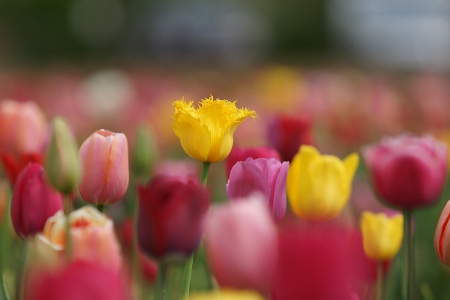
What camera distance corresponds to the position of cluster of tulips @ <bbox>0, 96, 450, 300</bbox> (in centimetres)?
60

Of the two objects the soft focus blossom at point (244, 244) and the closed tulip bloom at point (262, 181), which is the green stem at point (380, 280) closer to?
the closed tulip bloom at point (262, 181)

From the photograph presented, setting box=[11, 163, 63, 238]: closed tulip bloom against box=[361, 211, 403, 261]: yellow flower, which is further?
box=[361, 211, 403, 261]: yellow flower

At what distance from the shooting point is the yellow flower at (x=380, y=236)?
104 centimetres

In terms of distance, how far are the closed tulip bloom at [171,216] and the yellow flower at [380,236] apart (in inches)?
15.3

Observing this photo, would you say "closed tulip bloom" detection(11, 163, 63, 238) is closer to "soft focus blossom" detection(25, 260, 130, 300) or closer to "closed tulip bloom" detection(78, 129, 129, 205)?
"closed tulip bloom" detection(78, 129, 129, 205)

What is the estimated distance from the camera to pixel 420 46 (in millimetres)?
17547

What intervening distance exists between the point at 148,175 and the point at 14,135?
0.33 metres

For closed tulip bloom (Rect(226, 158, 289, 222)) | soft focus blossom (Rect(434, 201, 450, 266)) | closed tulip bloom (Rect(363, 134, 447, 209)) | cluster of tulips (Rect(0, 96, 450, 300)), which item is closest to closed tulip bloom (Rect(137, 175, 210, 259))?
cluster of tulips (Rect(0, 96, 450, 300))

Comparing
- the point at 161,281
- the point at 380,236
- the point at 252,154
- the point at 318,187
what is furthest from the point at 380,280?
the point at 161,281

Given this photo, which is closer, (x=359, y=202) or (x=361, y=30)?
(x=359, y=202)

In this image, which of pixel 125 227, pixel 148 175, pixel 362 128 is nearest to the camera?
pixel 125 227

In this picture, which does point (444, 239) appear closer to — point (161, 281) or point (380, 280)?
point (380, 280)

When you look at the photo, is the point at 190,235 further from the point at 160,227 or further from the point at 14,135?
the point at 14,135

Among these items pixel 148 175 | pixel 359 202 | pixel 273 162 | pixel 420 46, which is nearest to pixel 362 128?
pixel 359 202
